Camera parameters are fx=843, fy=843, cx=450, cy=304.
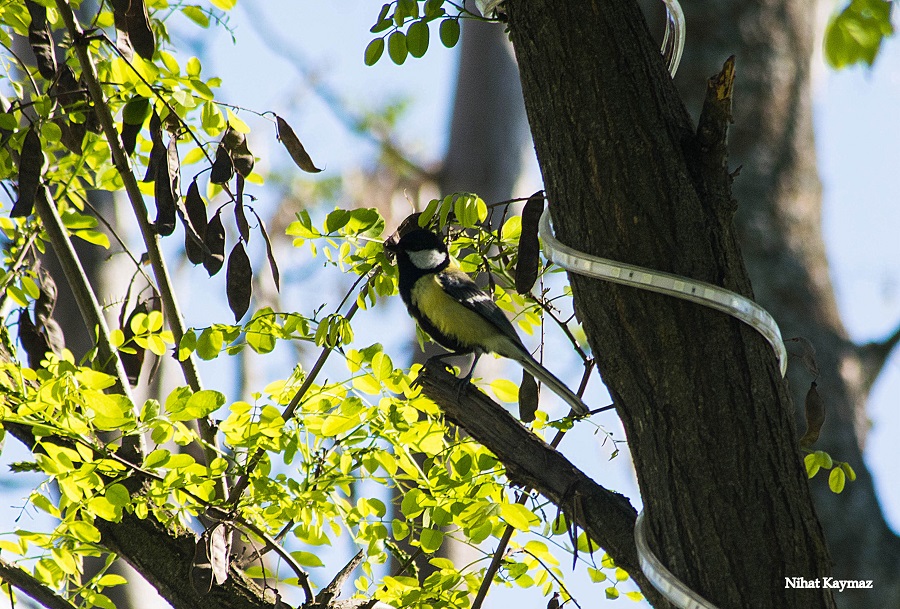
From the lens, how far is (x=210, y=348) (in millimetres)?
2043

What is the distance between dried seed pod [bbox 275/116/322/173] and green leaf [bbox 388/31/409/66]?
1.24 ft

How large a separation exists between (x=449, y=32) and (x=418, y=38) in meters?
0.11

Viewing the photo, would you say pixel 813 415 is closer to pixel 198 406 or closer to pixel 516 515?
pixel 516 515

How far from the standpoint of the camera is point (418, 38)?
204 centimetres

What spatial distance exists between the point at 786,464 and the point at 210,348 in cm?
132

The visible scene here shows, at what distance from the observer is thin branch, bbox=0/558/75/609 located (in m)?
2.00

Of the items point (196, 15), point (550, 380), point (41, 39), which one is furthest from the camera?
point (550, 380)

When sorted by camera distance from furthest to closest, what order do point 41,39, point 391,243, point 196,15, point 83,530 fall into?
point 196,15 < point 391,243 < point 41,39 < point 83,530

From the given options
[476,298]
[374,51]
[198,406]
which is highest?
[476,298]

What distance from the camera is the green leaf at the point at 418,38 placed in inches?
80.0

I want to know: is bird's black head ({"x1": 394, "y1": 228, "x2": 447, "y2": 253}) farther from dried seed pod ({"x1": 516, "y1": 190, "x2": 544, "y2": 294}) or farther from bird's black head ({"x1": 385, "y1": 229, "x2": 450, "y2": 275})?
dried seed pod ({"x1": 516, "y1": 190, "x2": 544, "y2": 294})

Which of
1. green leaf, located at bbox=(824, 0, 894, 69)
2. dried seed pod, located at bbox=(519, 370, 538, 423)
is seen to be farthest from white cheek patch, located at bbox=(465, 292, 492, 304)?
green leaf, located at bbox=(824, 0, 894, 69)

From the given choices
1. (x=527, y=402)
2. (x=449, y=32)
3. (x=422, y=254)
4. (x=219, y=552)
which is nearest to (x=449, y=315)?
(x=422, y=254)

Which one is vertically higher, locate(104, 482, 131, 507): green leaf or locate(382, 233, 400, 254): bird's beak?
locate(382, 233, 400, 254): bird's beak
